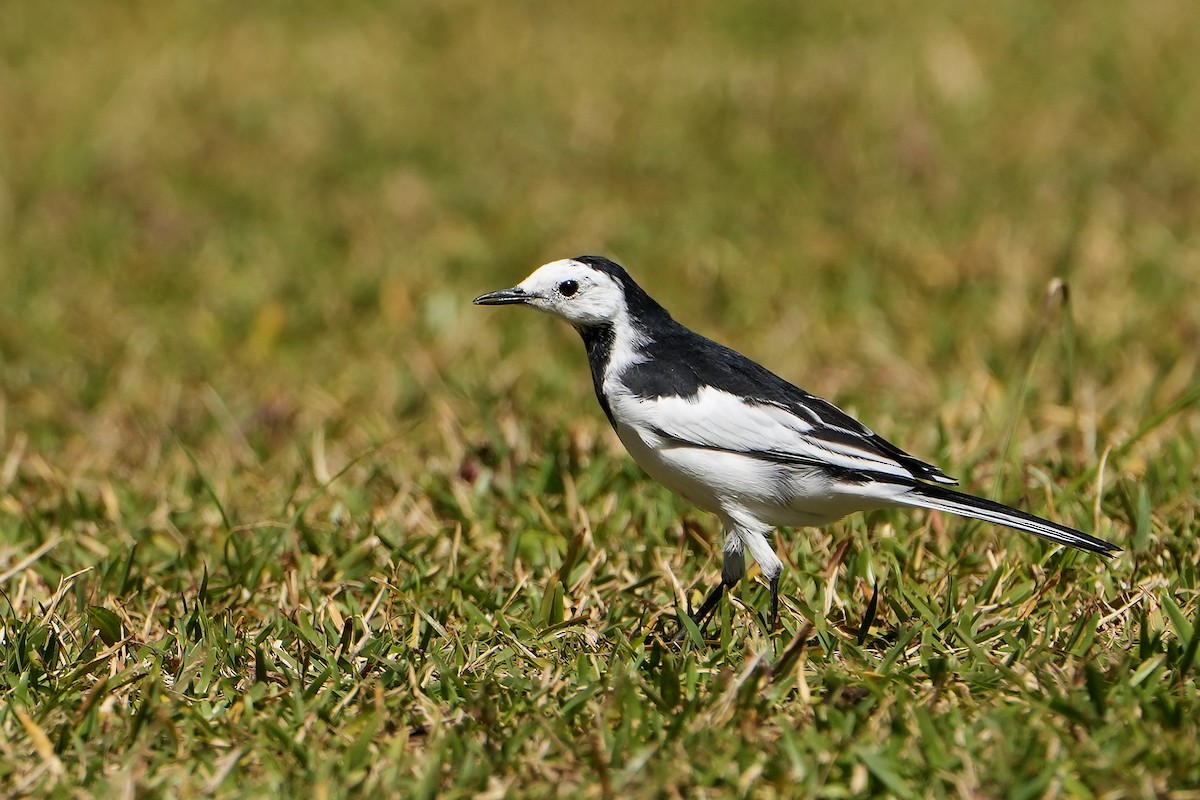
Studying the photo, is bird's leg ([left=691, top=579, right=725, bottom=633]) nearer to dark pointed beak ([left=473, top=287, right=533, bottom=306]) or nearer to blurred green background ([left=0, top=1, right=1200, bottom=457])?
dark pointed beak ([left=473, top=287, right=533, bottom=306])

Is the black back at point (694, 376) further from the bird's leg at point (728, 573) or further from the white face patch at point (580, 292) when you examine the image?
the bird's leg at point (728, 573)

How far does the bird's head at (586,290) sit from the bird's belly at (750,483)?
1.61 feet

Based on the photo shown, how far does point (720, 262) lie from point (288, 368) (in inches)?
100

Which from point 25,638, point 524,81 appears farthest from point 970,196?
point 25,638

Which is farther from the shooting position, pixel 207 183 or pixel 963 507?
pixel 207 183

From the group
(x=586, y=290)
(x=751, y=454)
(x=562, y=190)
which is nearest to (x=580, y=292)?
(x=586, y=290)

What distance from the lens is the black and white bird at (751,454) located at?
4.07 meters

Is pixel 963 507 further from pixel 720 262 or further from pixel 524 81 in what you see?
pixel 524 81

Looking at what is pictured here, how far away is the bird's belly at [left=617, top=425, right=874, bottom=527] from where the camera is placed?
4.11 m

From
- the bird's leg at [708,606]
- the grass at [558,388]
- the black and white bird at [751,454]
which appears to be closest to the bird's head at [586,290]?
the black and white bird at [751,454]

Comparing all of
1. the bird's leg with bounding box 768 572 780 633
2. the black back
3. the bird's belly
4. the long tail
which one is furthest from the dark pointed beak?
the long tail

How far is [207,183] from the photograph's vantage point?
9.54m

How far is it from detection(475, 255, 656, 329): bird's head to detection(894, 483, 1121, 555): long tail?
1102 millimetres

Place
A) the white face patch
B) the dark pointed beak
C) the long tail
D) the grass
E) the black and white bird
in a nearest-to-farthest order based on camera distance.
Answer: the grass
the long tail
the black and white bird
the white face patch
the dark pointed beak
